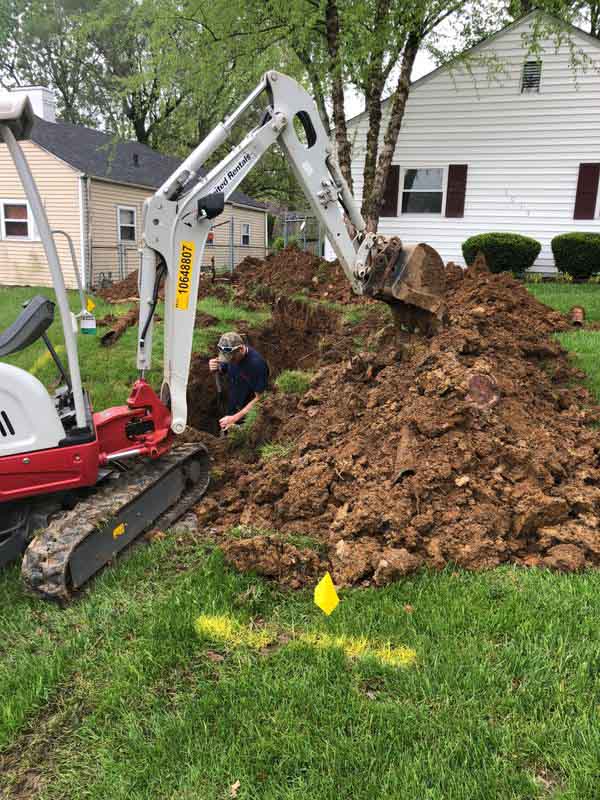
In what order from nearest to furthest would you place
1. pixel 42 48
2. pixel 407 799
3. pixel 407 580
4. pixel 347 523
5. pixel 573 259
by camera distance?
pixel 407 799, pixel 407 580, pixel 347 523, pixel 573 259, pixel 42 48

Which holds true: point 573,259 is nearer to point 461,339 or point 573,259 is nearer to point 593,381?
point 593,381

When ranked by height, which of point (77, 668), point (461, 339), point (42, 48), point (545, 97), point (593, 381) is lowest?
point (77, 668)

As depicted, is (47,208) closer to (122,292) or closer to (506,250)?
(122,292)

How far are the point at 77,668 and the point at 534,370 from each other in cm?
472

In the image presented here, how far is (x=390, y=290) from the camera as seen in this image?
19.0 ft

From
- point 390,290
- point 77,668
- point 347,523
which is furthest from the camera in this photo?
point 390,290

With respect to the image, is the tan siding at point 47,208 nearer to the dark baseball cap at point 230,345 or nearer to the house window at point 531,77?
the house window at point 531,77

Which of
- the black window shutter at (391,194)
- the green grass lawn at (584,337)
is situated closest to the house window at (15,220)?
the black window shutter at (391,194)

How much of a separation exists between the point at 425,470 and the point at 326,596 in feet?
4.09

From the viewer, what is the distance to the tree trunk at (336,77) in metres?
11.6

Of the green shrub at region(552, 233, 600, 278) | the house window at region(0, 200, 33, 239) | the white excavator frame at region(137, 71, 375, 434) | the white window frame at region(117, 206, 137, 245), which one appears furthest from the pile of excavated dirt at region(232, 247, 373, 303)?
the house window at region(0, 200, 33, 239)

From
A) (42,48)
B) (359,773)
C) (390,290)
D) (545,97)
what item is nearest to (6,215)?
(545,97)

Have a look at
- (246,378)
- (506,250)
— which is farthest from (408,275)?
(506,250)

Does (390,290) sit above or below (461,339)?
above
